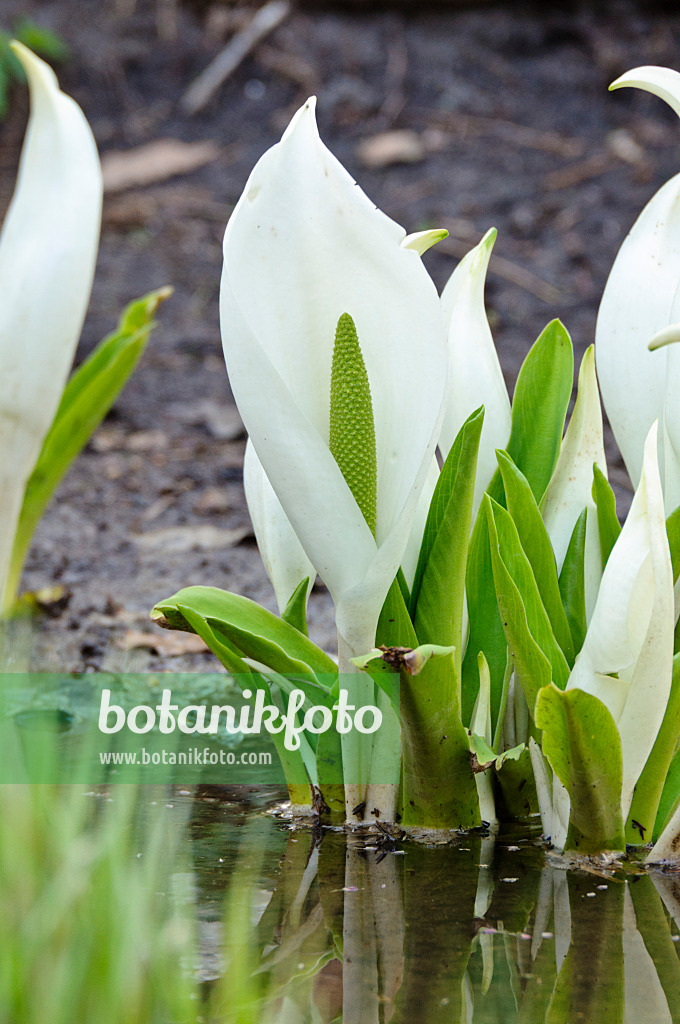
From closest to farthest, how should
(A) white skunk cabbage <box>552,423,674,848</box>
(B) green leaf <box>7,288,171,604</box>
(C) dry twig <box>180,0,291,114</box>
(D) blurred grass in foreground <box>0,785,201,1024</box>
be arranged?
(D) blurred grass in foreground <box>0,785,201,1024</box> < (A) white skunk cabbage <box>552,423,674,848</box> < (B) green leaf <box>7,288,171,604</box> < (C) dry twig <box>180,0,291,114</box>

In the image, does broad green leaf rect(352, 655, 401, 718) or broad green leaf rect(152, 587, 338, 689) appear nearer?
broad green leaf rect(352, 655, 401, 718)

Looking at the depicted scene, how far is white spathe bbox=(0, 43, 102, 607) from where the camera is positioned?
1.00m

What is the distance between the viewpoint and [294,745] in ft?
2.88

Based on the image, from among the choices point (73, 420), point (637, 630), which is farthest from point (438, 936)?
point (73, 420)

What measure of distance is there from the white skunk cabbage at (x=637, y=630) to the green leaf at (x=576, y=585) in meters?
0.11

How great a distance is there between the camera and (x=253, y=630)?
0.83 metres

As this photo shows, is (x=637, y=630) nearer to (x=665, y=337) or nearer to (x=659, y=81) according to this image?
(x=665, y=337)

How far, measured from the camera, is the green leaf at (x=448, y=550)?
0.75 meters

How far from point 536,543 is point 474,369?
164 millimetres

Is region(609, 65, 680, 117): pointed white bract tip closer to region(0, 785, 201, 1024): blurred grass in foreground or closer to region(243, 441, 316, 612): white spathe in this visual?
region(243, 441, 316, 612): white spathe

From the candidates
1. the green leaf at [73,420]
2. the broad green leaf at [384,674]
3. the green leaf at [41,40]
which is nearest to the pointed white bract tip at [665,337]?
the broad green leaf at [384,674]

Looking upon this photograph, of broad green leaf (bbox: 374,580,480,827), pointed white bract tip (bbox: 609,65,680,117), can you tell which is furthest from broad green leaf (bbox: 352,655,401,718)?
pointed white bract tip (bbox: 609,65,680,117)

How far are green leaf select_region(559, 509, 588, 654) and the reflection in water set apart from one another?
18cm

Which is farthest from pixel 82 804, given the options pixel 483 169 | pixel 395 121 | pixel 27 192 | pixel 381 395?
pixel 395 121
